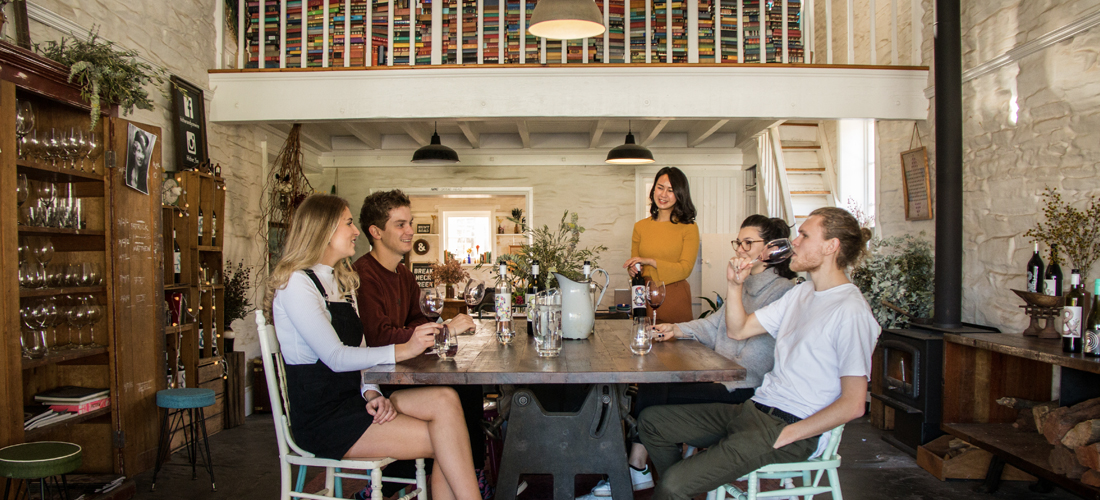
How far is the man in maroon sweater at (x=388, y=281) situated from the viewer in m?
2.61

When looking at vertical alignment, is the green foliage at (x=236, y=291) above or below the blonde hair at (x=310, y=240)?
below

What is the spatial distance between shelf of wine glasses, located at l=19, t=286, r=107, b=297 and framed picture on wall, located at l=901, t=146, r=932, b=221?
200 inches

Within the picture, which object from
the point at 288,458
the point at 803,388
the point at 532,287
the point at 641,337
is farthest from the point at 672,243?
the point at 288,458

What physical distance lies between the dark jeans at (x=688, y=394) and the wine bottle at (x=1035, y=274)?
1836 mm

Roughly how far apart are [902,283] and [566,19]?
2856 mm

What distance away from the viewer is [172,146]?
4.29 m

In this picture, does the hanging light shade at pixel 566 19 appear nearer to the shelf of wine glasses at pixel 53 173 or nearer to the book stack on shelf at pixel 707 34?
the book stack on shelf at pixel 707 34

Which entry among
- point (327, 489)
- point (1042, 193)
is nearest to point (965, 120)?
point (1042, 193)

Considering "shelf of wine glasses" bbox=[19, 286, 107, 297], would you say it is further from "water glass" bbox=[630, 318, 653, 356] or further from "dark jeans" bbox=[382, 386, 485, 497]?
"water glass" bbox=[630, 318, 653, 356]

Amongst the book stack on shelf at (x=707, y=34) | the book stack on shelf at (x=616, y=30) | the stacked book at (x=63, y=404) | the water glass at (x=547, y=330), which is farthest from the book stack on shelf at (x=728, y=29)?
the stacked book at (x=63, y=404)

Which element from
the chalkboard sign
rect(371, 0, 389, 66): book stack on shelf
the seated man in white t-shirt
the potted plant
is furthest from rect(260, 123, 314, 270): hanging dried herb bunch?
the seated man in white t-shirt

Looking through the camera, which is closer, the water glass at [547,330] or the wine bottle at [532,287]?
the water glass at [547,330]

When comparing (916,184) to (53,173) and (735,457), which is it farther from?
(53,173)

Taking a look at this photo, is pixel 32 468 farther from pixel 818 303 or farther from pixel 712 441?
pixel 818 303
